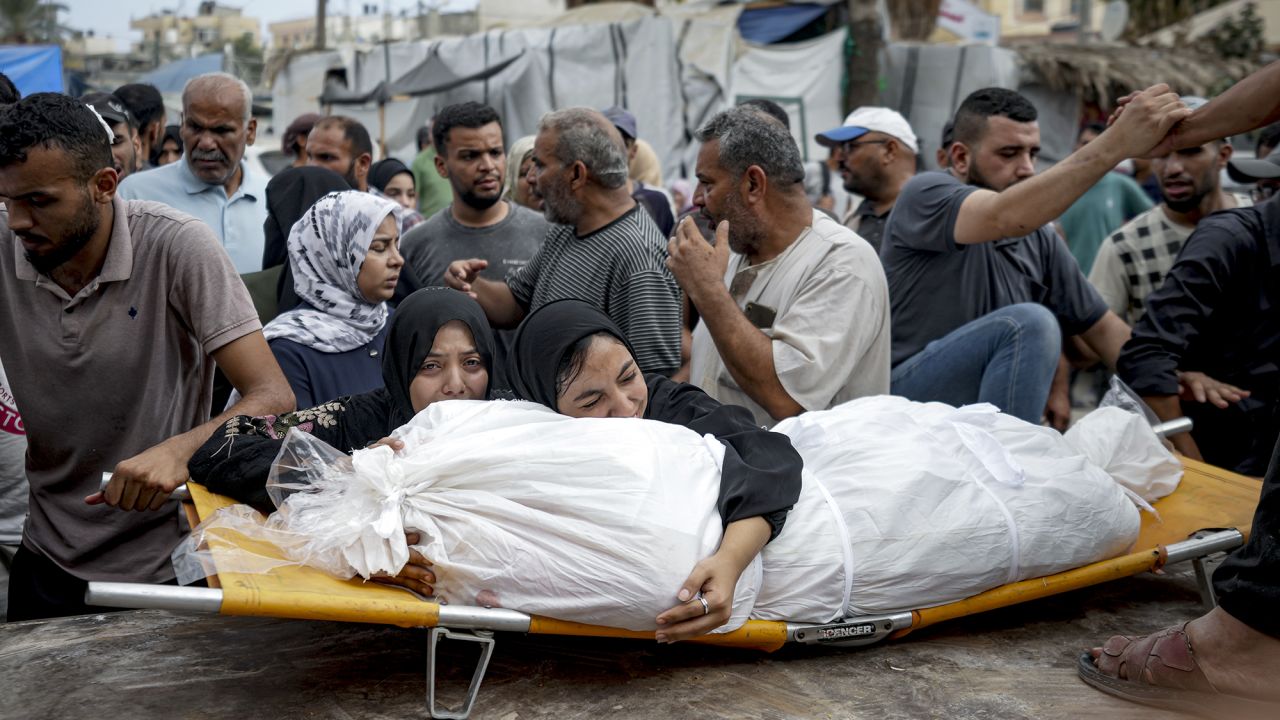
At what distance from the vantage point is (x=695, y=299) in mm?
3383

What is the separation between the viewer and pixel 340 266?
3.71m

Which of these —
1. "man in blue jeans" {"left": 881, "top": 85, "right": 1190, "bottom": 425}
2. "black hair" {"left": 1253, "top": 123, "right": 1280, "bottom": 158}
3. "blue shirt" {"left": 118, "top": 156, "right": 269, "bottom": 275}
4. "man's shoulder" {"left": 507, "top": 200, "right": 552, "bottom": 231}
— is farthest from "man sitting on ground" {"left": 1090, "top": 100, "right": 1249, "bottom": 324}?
"blue shirt" {"left": 118, "top": 156, "right": 269, "bottom": 275}

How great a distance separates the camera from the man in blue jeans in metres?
3.37

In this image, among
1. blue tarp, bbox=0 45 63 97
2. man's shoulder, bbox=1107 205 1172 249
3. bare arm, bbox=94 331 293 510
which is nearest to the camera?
bare arm, bbox=94 331 293 510

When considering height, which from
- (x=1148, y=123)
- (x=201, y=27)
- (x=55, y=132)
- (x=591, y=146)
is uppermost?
(x=1148, y=123)

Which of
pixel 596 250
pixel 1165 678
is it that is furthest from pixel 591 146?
pixel 1165 678

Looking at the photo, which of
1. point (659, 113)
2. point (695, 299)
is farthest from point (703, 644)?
point (659, 113)

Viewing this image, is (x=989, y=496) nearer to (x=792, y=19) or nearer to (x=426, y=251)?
(x=426, y=251)

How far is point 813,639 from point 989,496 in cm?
68

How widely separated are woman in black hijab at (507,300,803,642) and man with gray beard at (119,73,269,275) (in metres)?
2.35

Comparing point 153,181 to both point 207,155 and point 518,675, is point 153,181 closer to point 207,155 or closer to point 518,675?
point 207,155

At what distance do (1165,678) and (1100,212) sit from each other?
19.2 feet

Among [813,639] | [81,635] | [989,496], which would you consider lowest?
[81,635]

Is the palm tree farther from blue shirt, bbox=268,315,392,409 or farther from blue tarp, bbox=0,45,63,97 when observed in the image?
blue shirt, bbox=268,315,392,409
